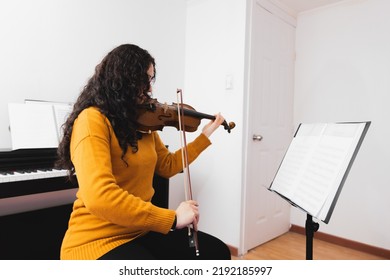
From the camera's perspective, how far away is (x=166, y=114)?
45.6 inches

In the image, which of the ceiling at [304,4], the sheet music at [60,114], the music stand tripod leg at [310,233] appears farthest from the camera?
the ceiling at [304,4]

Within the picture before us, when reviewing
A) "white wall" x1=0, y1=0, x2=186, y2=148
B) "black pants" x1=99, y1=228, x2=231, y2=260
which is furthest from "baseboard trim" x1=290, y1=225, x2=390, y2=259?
"white wall" x1=0, y1=0, x2=186, y2=148

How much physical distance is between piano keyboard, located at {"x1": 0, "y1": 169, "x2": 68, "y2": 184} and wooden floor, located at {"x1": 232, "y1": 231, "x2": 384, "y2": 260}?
A: 145 centimetres

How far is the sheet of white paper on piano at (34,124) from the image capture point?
1482 millimetres

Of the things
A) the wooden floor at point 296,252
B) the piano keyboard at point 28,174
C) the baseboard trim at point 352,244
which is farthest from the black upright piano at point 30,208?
the baseboard trim at point 352,244

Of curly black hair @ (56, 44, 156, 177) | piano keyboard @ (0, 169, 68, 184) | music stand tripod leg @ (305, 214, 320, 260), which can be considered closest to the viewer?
curly black hair @ (56, 44, 156, 177)

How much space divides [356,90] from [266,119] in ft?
2.57

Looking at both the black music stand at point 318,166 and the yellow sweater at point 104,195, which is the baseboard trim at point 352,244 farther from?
the yellow sweater at point 104,195

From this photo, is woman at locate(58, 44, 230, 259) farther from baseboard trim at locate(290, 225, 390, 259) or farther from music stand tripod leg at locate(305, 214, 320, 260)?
baseboard trim at locate(290, 225, 390, 259)

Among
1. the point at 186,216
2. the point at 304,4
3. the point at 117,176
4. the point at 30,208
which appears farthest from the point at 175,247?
the point at 304,4

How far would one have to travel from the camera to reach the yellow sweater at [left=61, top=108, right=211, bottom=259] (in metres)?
0.83

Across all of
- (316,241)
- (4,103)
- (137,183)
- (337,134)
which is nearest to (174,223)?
(137,183)

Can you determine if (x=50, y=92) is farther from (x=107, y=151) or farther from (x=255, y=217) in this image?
(x=255, y=217)

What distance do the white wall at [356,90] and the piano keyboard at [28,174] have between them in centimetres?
221
